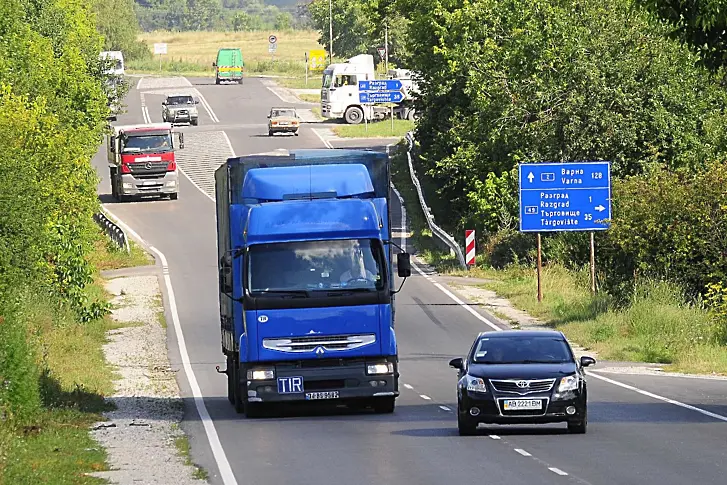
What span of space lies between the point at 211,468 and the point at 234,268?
5170mm

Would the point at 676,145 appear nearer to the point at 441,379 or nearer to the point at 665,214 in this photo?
the point at 665,214

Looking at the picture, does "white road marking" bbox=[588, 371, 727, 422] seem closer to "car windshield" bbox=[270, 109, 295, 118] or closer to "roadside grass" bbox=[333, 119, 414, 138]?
"roadside grass" bbox=[333, 119, 414, 138]

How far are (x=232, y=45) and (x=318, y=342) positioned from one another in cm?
16106

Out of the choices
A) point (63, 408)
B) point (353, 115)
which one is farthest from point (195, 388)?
point (353, 115)

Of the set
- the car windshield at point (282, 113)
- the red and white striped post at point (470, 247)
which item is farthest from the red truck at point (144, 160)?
the car windshield at point (282, 113)

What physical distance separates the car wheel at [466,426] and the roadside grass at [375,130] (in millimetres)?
62694

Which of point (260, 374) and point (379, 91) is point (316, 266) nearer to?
point (260, 374)

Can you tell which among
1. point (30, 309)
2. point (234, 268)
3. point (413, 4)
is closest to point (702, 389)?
point (234, 268)

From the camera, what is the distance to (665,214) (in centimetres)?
3888

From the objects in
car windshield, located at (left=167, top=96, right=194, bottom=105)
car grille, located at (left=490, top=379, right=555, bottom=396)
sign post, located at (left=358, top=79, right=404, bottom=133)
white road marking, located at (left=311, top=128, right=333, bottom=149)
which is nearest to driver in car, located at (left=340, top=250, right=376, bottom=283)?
car grille, located at (left=490, top=379, right=555, bottom=396)

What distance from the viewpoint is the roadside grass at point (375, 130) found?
3260 inches

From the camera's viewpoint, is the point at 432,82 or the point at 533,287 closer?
the point at 533,287

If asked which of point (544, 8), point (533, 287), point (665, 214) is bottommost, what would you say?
point (533, 287)

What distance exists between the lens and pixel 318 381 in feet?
70.3
